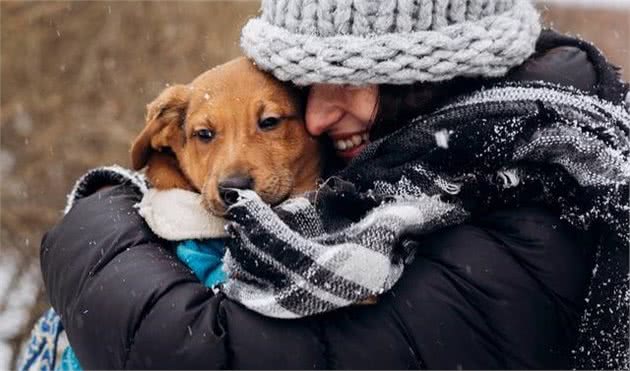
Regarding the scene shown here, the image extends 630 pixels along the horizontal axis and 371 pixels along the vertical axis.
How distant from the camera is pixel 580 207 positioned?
1943 millimetres

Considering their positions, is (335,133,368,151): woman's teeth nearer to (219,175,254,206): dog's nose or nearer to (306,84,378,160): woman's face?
(306,84,378,160): woman's face

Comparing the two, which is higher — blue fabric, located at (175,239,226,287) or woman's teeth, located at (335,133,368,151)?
woman's teeth, located at (335,133,368,151)

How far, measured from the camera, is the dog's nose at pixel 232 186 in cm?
246

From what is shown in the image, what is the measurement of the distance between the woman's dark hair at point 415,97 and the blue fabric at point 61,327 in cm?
58

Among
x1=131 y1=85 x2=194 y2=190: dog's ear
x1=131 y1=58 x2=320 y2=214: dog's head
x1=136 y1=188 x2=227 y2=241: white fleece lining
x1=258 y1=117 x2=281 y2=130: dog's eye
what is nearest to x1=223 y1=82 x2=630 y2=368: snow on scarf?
x1=136 y1=188 x2=227 y2=241: white fleece lining

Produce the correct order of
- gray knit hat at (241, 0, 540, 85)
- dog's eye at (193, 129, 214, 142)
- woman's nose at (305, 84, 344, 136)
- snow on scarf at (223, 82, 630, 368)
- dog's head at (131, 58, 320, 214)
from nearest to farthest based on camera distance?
snow on scarf at (223, 82, 630, 368)
gray knit hat at (241, 0, 540, 85)
woman's nose at (305, 84, 344, 136)
dog's head at (131, 58, 320, 214)
dog's eye at (193, 129, 214, 142)

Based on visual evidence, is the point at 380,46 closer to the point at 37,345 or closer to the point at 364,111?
the point at 364,111

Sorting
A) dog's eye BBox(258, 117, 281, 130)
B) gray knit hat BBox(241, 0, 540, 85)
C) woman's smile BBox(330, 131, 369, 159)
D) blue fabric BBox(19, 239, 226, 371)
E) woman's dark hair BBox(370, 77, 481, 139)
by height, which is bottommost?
blue fabric BBox(19, 239, 226, 371)

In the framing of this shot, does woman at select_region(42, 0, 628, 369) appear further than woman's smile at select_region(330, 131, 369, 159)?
No

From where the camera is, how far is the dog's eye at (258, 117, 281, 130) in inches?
108

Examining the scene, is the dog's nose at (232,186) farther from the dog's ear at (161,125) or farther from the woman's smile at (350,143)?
the dog's ear at (161,125)

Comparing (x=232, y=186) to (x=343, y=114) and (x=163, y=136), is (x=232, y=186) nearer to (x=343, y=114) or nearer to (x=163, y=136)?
(x=343, y=114)

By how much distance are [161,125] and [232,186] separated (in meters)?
0.53

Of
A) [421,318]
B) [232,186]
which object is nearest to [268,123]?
[232,186]
